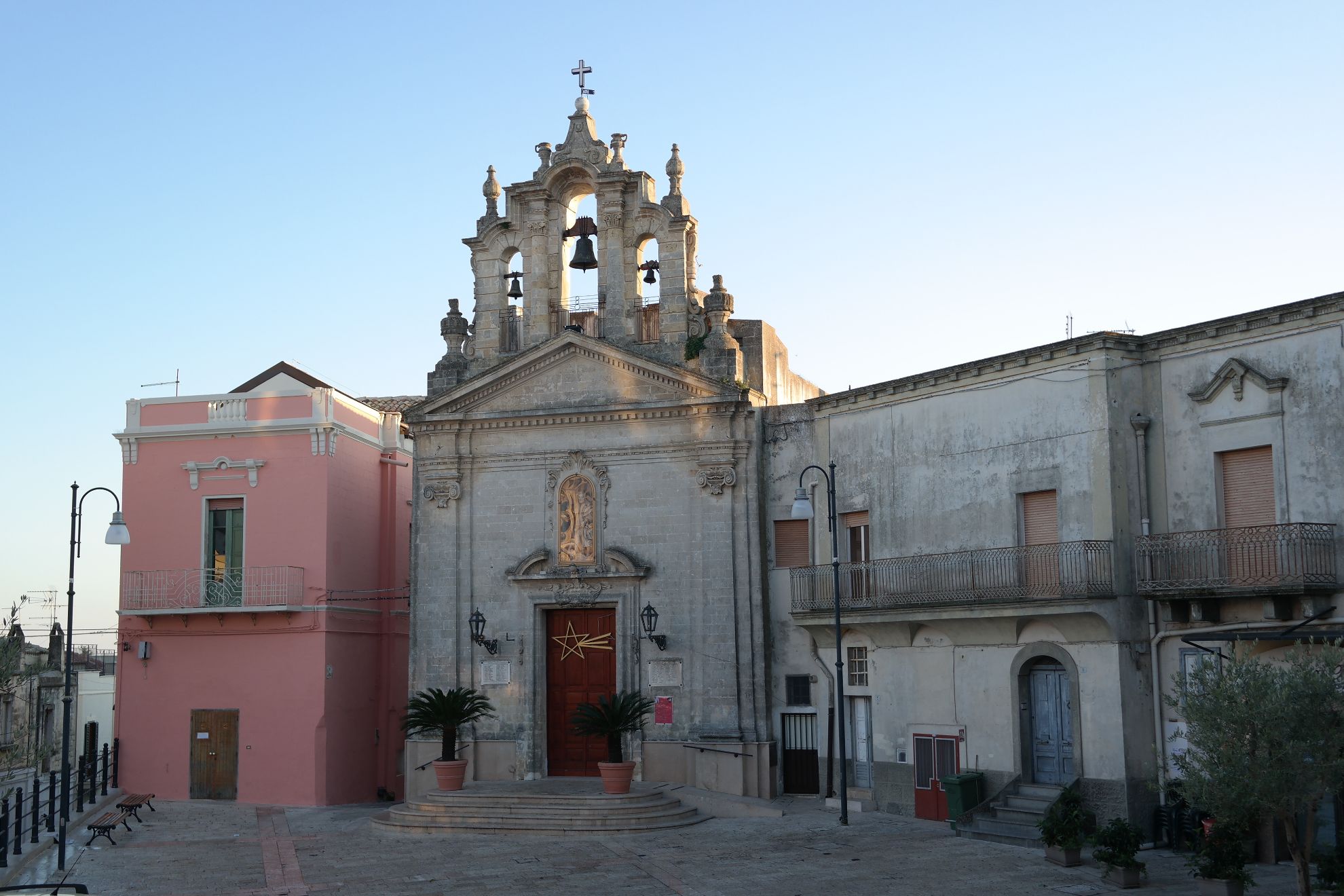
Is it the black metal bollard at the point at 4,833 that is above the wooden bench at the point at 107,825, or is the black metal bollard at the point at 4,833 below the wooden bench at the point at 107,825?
above

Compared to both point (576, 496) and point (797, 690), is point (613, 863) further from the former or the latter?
point (576, 496)

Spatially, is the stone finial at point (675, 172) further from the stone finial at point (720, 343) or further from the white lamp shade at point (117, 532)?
the white lamp shade at point (117, 532)

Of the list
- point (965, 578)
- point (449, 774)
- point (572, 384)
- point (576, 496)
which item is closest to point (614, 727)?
point (449, 774)

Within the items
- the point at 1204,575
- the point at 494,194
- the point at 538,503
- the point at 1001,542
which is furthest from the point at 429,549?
the point at 1204,575

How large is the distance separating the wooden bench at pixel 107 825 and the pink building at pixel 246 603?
4552mm

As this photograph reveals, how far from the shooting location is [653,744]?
2686 cm

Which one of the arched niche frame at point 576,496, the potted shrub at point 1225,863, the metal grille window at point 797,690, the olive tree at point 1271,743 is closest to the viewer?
the olive tree at point 1271,743

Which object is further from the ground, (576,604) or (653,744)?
(576,604)

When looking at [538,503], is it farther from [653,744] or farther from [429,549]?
[653,744]

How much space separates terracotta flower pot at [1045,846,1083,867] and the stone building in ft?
5.78

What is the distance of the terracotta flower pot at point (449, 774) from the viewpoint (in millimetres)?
25672

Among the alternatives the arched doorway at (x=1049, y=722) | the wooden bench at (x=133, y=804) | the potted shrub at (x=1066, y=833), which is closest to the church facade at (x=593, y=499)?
the wooden bench at (x=133, y=804)

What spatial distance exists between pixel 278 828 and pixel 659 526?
9.23 meters

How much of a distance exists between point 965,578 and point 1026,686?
205cm
